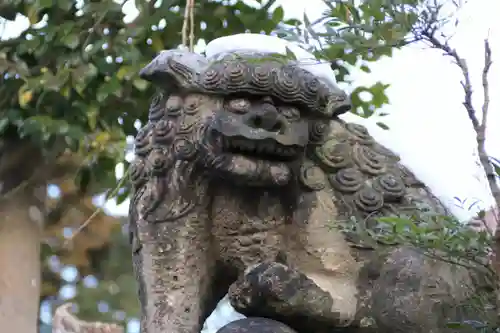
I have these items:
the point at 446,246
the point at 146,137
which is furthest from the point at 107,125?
the point at 446,246

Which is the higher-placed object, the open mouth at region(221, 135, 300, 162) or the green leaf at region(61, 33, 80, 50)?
the open mouth at region(221, 135, 300, 162)

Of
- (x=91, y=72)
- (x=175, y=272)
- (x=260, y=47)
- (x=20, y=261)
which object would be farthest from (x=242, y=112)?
(x=20, y=261)

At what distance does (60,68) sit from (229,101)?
1294 millimetres

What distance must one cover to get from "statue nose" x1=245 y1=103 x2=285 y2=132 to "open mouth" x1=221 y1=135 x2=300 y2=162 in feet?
0.09

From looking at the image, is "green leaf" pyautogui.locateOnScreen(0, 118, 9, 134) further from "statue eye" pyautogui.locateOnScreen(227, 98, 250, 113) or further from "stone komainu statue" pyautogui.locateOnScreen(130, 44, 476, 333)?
"statue eye" pyautogui.locateOnScreen(227, 98, 250, 113)

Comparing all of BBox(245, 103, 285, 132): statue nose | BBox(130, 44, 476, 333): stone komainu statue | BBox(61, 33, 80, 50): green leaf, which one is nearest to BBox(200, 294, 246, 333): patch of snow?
BBox(130, 44, 476, 333): stone komainu statue

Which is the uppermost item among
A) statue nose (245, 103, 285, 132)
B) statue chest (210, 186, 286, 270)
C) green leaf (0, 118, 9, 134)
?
statue nose (245, 103, 285, 132)

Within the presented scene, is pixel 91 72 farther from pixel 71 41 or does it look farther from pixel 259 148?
pixel 259 148

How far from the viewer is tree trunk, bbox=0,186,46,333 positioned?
122 inches

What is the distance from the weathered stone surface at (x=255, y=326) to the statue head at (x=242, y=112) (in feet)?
0.71

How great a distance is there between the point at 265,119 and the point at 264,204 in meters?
0.15

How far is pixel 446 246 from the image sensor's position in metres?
1.17

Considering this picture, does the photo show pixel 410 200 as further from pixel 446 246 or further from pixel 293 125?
pixel 446 246

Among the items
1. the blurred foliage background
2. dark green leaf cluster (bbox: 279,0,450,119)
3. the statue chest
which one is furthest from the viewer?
the blurred foliage background
